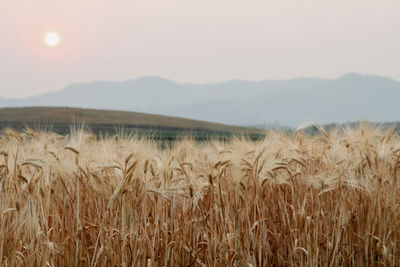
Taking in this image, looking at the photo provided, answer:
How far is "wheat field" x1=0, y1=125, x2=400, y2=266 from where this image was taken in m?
2.12

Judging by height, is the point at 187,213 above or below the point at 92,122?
below

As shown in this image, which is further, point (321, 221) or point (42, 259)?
point (321, 221)

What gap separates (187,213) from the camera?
253 cm

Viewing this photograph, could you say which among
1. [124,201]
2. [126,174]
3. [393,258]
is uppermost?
[126,174]

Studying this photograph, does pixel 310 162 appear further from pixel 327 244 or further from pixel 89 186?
pixel 89 186

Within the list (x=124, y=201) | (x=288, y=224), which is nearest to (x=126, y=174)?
(x=124, y=201)

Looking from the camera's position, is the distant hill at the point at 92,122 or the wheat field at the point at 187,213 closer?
the wheat field at the point at 187,213

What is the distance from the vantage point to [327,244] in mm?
2377

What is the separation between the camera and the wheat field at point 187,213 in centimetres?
212

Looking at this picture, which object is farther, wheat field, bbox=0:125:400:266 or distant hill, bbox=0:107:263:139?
distant hill, bbox=0:107:263:139

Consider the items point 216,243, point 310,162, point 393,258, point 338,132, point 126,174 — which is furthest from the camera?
point 338,132

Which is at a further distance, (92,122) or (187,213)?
(92,122)

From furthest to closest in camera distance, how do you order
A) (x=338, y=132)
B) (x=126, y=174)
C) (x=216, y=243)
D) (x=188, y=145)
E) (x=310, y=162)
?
(x=188, y=145), (x=338, y=132), (x=310, y=162), (x=216, y=243), (x=126, y=174)

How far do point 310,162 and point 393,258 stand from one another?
0.97 metres
